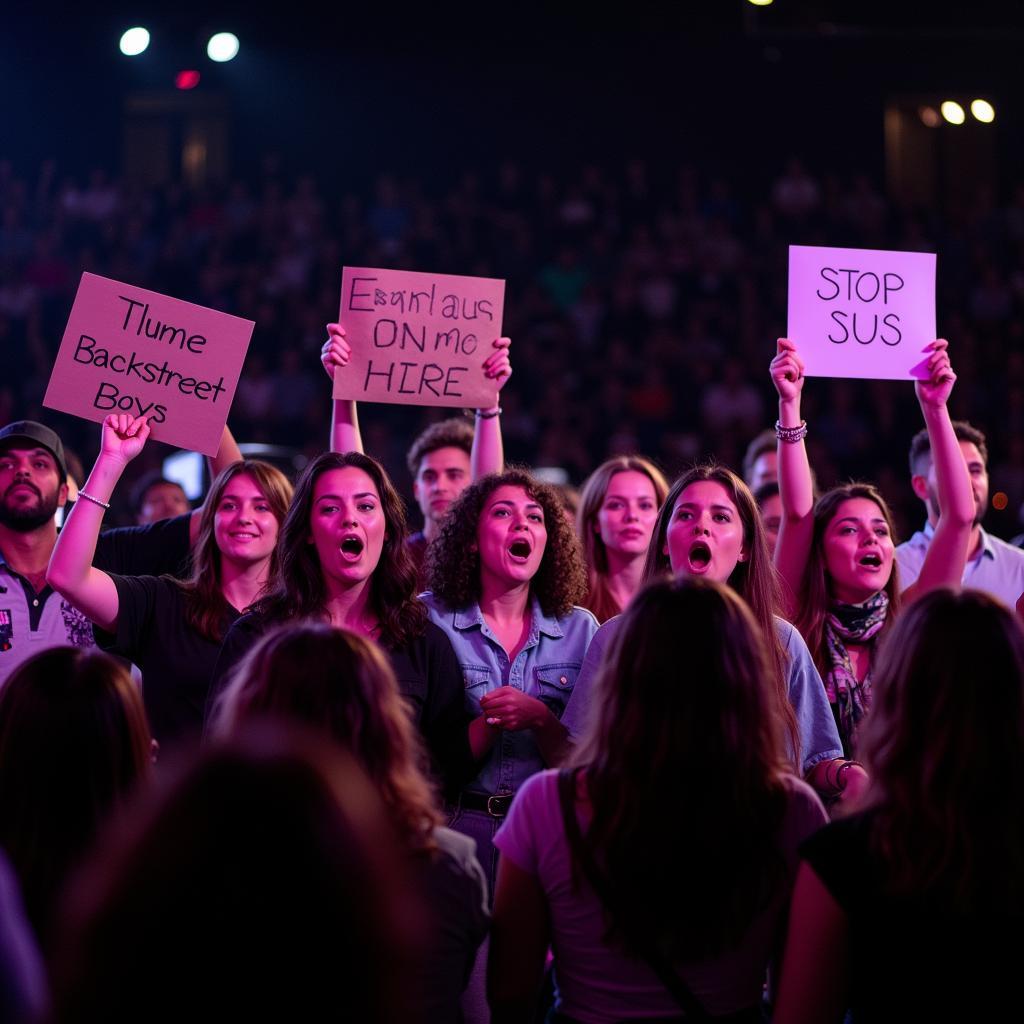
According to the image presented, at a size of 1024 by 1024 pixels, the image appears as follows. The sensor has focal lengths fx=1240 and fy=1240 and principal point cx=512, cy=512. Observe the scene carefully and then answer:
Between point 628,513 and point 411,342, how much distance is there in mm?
→ 928

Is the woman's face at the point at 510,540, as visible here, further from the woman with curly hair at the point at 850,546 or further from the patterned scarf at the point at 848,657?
the patterned scarf at the point at 848,657

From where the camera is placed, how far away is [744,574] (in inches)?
137

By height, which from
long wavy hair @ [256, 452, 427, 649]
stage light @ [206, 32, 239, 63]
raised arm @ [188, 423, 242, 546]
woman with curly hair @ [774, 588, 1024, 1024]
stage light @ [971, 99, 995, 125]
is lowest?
woman with curly hair @ [774, 588, 1024, 1024]

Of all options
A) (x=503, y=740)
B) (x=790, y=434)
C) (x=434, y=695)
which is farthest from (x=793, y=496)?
(x=434, y=695)

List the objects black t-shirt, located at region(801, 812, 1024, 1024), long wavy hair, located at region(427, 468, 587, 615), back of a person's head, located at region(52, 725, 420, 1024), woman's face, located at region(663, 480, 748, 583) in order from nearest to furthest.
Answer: back of a person's head, located at region(52, 725, 420, 1024), black t-shirt, located at region(801, 812, 1024, 1024), woman's face, located at region(663, 480, 748, 583), long wavy hair, located at region(427, 468, 587, 615)

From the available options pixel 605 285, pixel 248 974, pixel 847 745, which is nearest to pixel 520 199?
pixel 605 285

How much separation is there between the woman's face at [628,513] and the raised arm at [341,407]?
2.92ft

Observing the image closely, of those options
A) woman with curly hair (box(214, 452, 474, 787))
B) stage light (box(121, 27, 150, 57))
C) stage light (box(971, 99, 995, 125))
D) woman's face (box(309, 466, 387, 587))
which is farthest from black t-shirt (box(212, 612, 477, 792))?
stage light (box(971, 99, 995, 125))

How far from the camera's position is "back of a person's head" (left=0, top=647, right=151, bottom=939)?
1.79 meters

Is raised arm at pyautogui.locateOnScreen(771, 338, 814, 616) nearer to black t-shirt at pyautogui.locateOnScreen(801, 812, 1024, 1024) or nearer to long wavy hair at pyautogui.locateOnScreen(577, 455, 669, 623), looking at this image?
long wavy hair at pyautogui.locateOnScreen(577, 455, 669, 623)

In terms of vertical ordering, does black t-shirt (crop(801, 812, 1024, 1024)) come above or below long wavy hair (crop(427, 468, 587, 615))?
below

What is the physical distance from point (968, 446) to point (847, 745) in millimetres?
1627

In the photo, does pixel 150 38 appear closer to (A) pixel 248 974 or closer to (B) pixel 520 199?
(B) pixel 520 199

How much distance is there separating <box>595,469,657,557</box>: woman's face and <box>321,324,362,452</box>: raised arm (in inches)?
35.0
